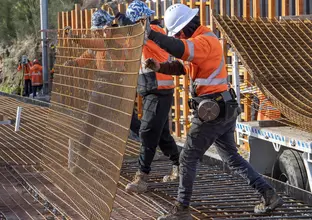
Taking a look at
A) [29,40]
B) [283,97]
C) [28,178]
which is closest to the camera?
[283,97]

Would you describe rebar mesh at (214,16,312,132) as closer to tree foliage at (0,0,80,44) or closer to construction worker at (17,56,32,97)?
construction worker at (17,56,32,97)

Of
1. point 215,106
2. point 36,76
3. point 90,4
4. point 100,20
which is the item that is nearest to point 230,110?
point 215,106

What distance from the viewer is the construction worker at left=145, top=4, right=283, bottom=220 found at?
570 centimetres

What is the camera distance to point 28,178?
8.25m

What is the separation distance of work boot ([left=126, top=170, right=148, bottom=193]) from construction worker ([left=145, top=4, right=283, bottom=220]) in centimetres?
119

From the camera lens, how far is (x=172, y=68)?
20.4 ft

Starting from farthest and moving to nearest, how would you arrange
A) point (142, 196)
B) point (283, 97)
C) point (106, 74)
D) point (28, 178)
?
point (28, 178), point (283, 97), point (142, 196), point (106, 74)

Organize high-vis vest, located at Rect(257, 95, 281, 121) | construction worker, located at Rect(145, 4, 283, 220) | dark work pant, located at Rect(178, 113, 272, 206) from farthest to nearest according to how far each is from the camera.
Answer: high-vis vest, located at Rect(257, 95, 281, 121) → dark work pant, located at Rect(178, 113, 272, 206) → construction worker, located at Rect(145, 4, 283, 220)

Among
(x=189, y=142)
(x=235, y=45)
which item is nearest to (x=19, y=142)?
(x=235, y=45)

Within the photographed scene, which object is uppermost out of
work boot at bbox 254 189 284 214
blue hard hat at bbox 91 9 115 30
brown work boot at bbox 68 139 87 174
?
blue hard hat at bbox 91 9 115 30

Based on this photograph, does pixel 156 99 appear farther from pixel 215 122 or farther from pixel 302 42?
pixel 302 42

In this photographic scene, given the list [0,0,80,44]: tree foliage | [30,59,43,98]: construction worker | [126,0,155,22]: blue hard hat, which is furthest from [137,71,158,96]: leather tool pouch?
[0,0,80,44]: tree foliage

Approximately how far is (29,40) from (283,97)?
32.6 metres

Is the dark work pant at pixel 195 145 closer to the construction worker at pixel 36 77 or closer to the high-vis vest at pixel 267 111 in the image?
the high-vis vest at pixel 267 111
